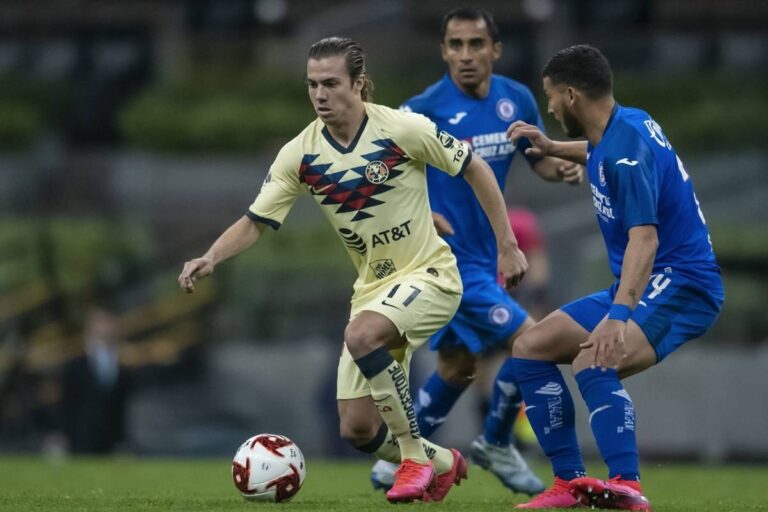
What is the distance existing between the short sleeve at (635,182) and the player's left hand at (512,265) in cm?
68

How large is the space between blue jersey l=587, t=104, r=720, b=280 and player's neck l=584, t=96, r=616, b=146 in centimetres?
3

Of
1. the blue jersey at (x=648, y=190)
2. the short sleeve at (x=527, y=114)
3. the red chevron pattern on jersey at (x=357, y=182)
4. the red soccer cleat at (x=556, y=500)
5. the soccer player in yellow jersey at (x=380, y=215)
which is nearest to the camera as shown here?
the blue jersey at (x=648, y=190)

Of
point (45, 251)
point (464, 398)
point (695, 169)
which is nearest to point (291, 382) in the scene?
point (464, 398)

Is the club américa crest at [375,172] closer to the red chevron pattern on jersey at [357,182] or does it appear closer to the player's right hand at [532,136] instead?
the red chevron pattern on jersey at [357,182]

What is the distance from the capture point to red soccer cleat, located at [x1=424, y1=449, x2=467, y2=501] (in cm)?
737

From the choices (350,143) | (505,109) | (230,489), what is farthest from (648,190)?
(230,489)

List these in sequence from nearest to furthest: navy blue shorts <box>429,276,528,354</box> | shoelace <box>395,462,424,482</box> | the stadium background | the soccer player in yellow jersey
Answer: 1. shoelace <box>395,462,424,482</box>
2. the soccer player in yellow jersey
3. navy blue shorts <box>429,276,528,354</box>
4. the stadium background

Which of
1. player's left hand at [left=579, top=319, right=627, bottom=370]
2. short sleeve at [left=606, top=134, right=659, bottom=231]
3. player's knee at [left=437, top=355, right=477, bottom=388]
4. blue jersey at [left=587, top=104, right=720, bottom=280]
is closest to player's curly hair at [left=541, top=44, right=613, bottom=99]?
blue jersey at [left=587, top=104, right=720, bottom=280]

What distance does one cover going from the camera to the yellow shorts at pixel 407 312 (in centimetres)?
716

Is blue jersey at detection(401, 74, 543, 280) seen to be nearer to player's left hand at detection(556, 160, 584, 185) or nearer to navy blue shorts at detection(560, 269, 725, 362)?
player's left hand at detection(556, 160, 584, 185)

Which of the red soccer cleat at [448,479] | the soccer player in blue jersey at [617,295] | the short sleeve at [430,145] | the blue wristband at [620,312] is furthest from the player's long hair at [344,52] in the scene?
the red soccer cleat at [448,479]

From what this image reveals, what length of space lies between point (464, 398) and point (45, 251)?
19.4ft

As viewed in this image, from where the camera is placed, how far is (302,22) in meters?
24.2

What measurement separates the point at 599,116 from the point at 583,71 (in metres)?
0.23
